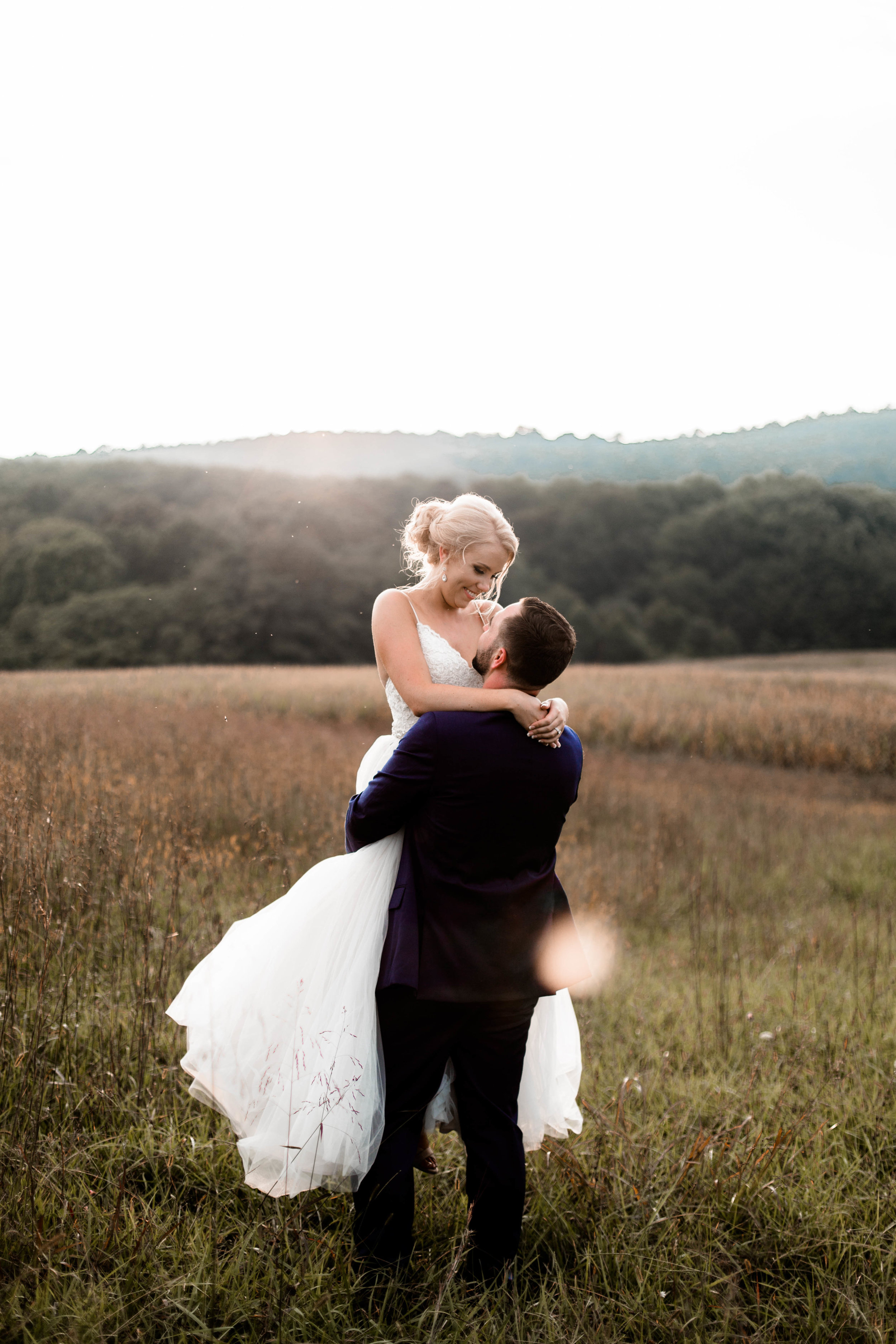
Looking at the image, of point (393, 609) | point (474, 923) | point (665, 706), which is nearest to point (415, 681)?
point (393, 609)

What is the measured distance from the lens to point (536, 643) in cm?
221

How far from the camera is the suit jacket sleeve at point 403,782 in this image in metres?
2.16

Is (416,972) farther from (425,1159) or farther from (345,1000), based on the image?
(425,1159)

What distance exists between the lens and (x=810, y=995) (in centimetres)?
482

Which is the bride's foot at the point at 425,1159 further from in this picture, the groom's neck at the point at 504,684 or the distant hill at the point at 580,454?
the distant hill at the point at 580,454

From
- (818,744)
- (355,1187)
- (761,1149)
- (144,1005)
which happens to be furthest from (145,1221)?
(818,744)

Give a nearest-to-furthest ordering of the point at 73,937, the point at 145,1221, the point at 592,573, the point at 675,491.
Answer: the point at 145,1221 < the point at 73,937 < the point at 592,573 < the point at 675,491

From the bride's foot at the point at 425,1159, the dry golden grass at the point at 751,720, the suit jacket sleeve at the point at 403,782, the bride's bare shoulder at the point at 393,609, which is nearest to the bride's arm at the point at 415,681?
the bride's bare shoulder at the point at 393,609

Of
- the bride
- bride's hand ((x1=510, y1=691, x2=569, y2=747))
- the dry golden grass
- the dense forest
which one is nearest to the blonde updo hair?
the bride

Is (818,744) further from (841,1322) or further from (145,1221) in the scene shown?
(145,1221)

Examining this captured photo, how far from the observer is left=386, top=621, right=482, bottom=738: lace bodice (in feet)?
8.69

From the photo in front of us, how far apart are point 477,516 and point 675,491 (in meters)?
61.2

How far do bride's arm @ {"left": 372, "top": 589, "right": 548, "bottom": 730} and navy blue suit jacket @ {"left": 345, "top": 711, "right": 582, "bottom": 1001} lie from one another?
0.05 meters

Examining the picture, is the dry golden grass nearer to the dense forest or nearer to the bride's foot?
the bride's foot
